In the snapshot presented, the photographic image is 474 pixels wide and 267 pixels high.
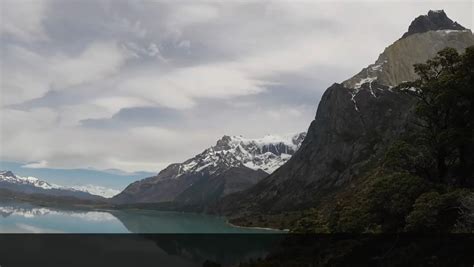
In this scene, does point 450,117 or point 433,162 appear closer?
point 450,117

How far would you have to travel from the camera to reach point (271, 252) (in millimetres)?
61188

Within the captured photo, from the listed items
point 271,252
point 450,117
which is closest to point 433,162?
point 450,117

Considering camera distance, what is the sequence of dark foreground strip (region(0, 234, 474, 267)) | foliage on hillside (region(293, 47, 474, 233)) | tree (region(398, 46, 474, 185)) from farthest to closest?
tree (region(398, 46, 474, 185)) < foliage on hillside (region(293, 47, 474, 233)) < dark foreground strip (region(0, 234, 474, 267))

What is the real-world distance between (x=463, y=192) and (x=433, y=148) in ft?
24.2

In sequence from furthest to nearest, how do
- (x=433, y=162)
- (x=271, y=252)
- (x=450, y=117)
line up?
(x=271, y=252), (x=433, y=162), (x=450, y=117)

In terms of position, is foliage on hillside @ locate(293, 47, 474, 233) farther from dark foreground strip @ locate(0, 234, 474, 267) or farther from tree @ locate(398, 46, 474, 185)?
dark foreground strip @ locate(0, 234, 474, 267)

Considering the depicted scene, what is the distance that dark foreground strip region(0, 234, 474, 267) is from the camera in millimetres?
27397

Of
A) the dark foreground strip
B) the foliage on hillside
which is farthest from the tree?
the dark foreground strip

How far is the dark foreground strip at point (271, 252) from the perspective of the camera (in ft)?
89.9

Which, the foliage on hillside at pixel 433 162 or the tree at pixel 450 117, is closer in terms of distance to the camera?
the foliage on hillside at pixel 433 162

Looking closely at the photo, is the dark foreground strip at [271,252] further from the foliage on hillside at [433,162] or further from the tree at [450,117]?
the tree at [450,117]

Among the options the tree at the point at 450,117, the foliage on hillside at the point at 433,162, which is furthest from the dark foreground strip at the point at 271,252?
the tree at the point at 450,117

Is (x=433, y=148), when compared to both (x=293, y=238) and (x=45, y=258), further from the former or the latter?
→ (x=45, y=258)

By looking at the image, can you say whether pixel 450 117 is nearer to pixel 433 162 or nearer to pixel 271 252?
pixel 433 162
